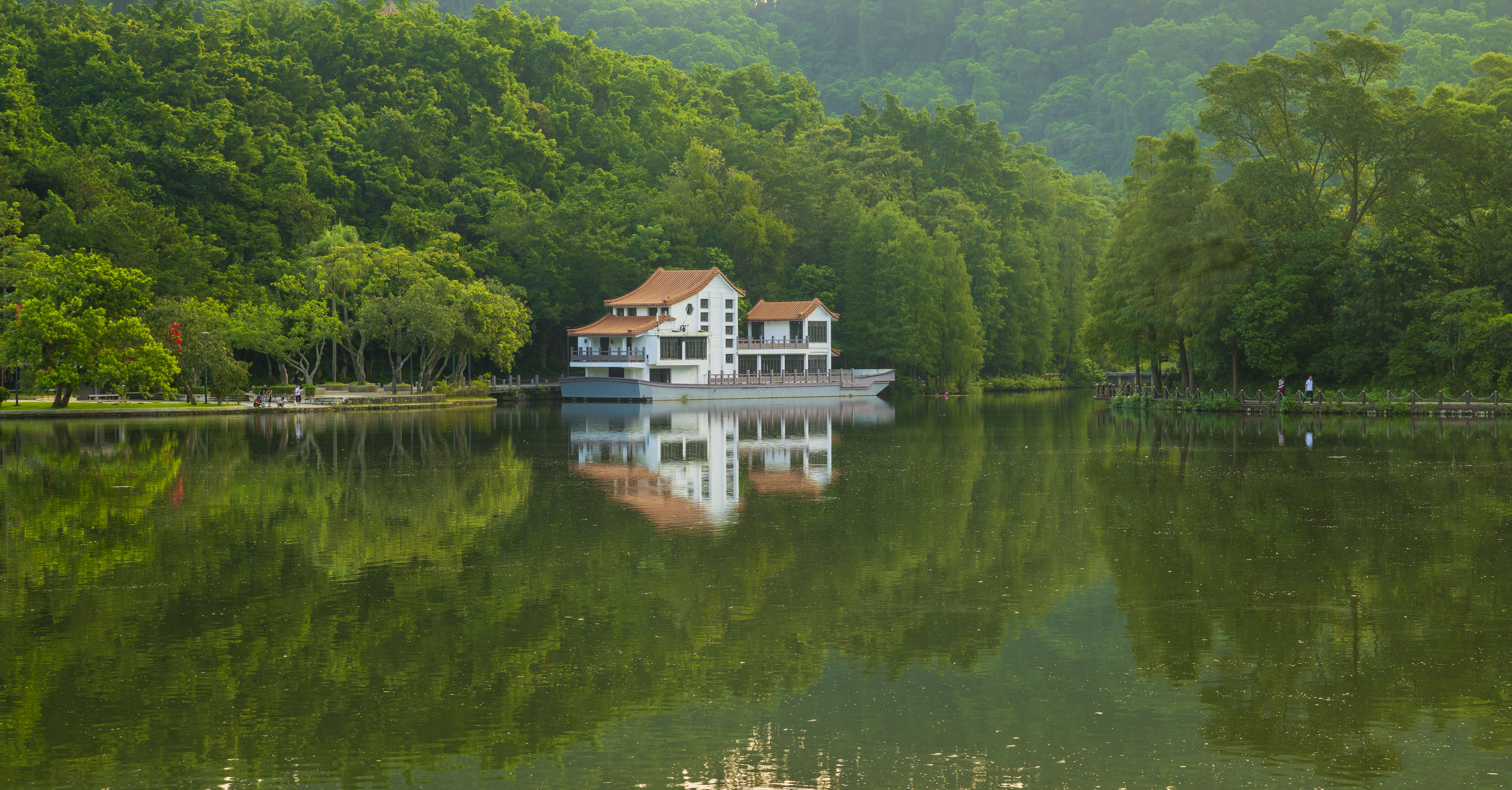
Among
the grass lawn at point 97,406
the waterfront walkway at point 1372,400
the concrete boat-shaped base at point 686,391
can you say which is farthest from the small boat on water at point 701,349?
the waterfront walkway at point 1372,400

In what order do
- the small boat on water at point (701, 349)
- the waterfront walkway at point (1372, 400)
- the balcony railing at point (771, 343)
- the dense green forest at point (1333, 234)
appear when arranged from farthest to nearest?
the balcony railing at point (771, 343)
the small boat on water at point (701, 349)
the dense green forest at point (1333, 234)
the waterfront walkway at point (1372, 400)

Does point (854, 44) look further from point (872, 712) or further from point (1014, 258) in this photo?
point (872, 712)

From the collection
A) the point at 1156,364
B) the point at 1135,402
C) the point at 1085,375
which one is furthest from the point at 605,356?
the point at 1085,375

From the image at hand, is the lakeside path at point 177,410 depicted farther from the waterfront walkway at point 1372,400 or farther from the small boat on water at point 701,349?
the waterfront walkway at point 1372,400

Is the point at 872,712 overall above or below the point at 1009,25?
below

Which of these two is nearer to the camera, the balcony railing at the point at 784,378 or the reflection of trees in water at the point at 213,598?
the reflection of trees in water at the point at 213,598

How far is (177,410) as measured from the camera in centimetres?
4875

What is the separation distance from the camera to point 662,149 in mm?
95875

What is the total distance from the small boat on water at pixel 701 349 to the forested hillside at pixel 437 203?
4.16 m

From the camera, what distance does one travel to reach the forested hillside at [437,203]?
60031 millimetres

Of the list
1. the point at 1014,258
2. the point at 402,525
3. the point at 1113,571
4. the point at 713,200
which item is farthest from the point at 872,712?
the point at 1014,258

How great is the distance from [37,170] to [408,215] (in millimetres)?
19639

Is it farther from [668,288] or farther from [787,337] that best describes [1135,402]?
[668,288]

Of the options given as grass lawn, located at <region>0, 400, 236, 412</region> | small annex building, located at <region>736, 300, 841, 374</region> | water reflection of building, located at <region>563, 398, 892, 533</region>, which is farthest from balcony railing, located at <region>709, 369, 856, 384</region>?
grass lawn, located at <region>0, 400, 236, 412</region>
